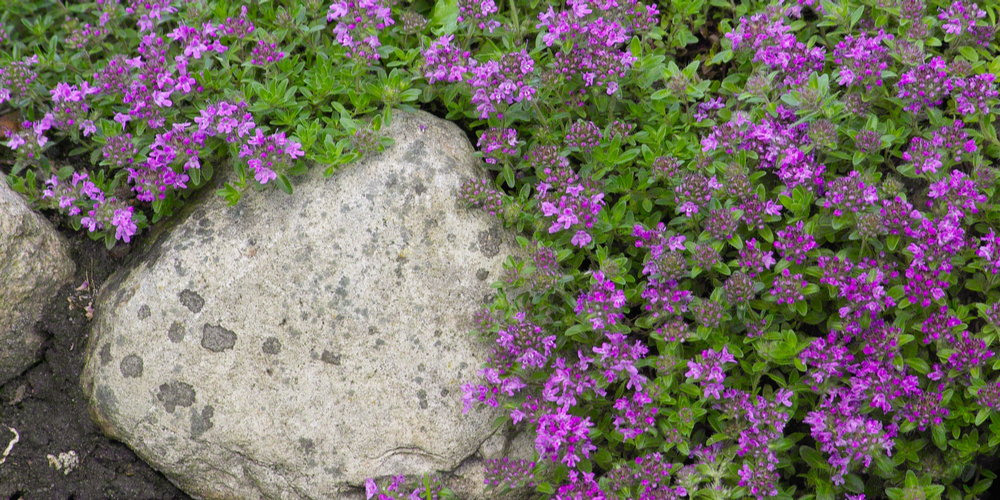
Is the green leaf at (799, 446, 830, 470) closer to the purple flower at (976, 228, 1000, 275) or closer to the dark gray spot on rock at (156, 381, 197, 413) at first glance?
the purple flower at (976, 228, 1000, 275)

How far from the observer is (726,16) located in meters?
4.82

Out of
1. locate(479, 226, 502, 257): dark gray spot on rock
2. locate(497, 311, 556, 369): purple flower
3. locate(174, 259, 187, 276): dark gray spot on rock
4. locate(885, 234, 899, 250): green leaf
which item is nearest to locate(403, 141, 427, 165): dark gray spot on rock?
locate(479, 226, 502, 257): dark gray spot on rock

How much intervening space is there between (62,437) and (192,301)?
105 centimetres

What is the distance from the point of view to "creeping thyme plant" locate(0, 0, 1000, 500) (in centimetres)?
350

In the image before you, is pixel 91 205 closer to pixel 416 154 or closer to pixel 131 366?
pixel 131 366

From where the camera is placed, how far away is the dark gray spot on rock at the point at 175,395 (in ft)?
A: 12.4

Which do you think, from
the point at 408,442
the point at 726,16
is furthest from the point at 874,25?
the point at 408,442

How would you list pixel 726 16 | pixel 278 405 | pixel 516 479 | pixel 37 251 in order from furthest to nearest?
pixel 726 16
pixel 37 251
pixel 278 405
pixel 516 479

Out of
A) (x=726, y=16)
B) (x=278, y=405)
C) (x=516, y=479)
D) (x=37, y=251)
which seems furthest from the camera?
(x=726, y=16)

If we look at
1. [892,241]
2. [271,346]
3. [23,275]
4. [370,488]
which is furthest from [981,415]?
[23,275]

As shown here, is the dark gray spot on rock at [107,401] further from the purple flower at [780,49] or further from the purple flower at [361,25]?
the purple flower at [780,49]

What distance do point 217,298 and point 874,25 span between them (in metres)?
3.74

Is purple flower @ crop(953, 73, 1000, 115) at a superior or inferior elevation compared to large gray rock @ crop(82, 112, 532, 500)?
superior

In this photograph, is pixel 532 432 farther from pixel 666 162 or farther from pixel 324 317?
pixel 666 162
